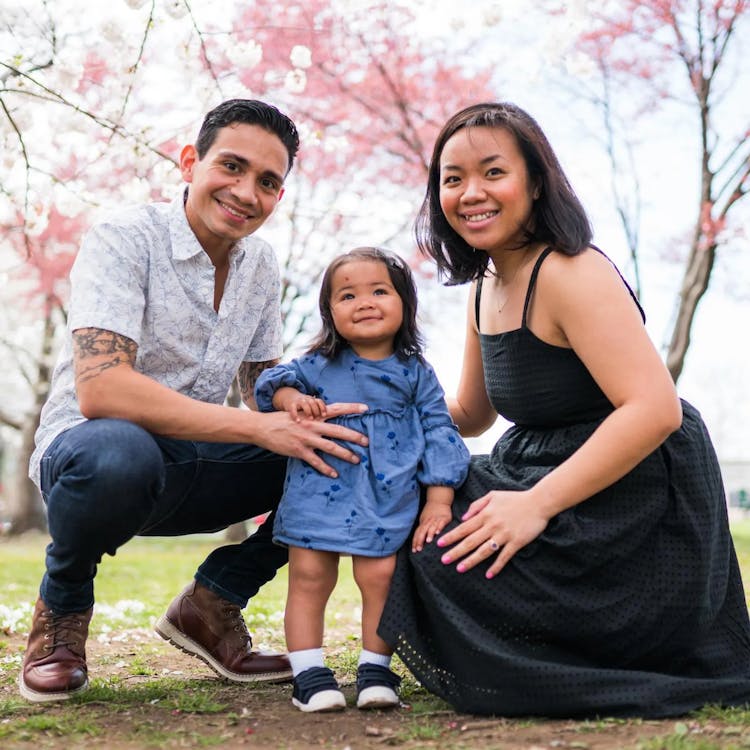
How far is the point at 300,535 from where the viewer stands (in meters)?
2.46

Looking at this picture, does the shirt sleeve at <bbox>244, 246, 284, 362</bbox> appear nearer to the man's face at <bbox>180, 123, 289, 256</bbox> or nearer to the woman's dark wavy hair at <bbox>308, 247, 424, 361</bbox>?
the man's face at <bbox>180, 123, 289, 256</bbox>

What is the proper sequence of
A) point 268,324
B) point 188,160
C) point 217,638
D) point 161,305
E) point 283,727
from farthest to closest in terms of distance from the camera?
point 268,324
point 188,160
point 217,638
point 161,305
point 283,727

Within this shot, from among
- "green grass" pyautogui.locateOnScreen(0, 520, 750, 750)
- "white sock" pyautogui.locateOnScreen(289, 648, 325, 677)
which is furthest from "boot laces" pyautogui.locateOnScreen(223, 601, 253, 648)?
"white sock" pyautogui.locateOnScreen(289, 648, 325, 677)

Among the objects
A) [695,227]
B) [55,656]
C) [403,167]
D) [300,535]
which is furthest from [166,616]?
[403,167]

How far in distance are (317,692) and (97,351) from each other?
1.08 m

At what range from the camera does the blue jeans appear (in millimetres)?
2387

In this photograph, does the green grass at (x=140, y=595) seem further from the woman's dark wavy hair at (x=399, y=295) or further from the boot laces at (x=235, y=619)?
the woman's dark wavy hair at (x=399, y=295)

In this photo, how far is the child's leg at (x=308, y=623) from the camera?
2363mm

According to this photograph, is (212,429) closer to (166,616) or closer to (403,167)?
(166,616)

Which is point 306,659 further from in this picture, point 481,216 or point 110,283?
point 481,216

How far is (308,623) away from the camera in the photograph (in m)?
2.42

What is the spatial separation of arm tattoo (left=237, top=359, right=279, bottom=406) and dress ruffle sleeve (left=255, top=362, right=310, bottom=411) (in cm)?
43

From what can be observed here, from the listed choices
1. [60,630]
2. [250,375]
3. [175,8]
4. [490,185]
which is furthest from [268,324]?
[175,8]

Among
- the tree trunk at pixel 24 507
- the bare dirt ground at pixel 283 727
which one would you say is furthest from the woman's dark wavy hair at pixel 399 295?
the tree trunk at pixel 24 507
